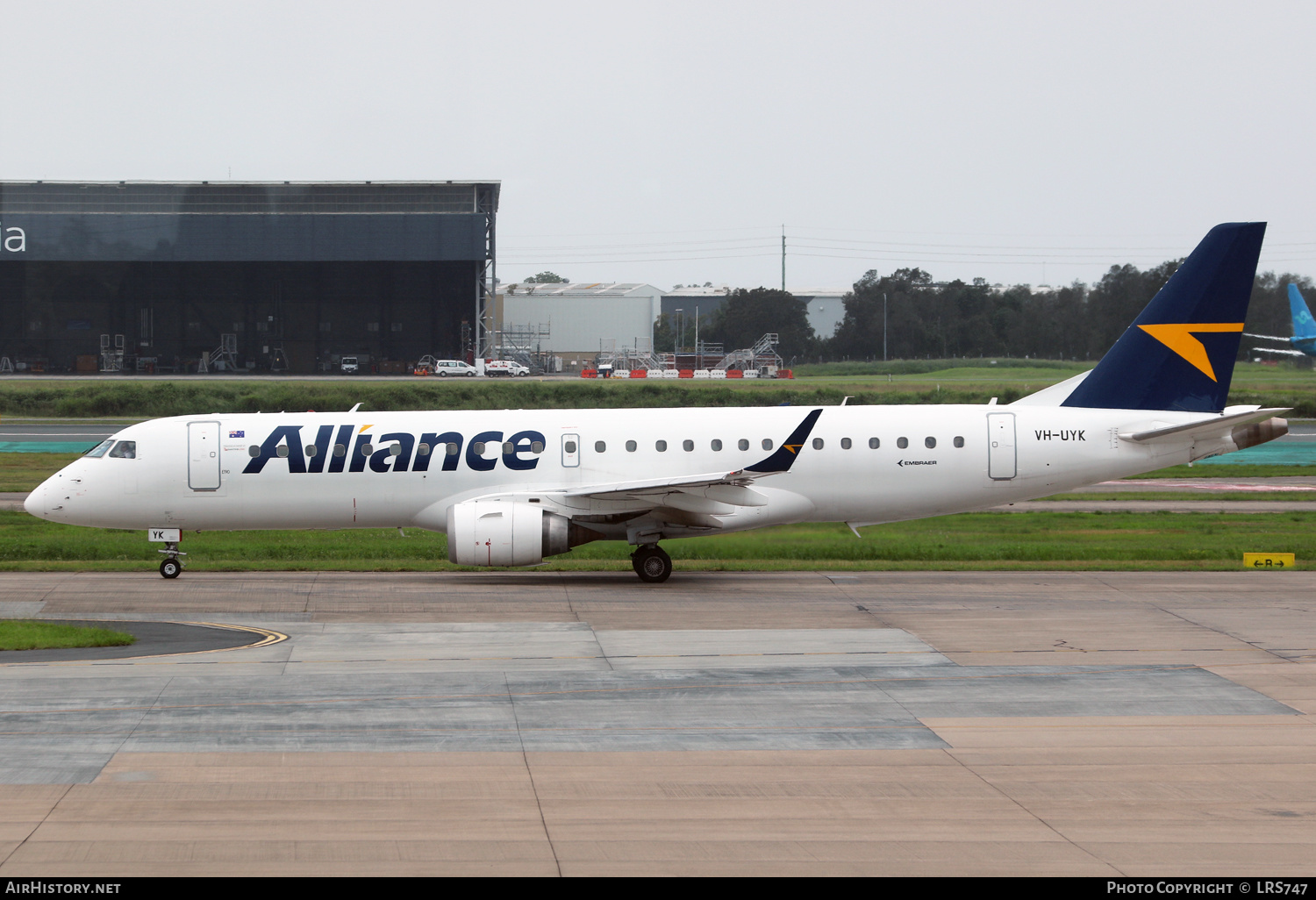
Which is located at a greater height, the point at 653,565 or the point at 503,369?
the point at 503,369

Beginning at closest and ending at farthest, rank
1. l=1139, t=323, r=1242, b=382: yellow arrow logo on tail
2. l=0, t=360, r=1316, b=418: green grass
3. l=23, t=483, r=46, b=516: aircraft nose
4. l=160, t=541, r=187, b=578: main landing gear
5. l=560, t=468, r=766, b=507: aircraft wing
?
l=560, t=468, r=766, b=507: aircraft wing → l=23, t=483, r=46, b=516: aircraft nose → l=160, t=541, r=187, b=578: main landing gear → l=1139, t=323, r=1242, b=382: yellow arrow logo on tail → l=0, t=360, r=1316, b=418: green grass

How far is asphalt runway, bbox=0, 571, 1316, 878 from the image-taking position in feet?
34.9

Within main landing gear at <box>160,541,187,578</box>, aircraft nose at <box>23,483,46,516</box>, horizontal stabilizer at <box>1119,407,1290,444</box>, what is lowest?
main landing gear at <box>160,541,187,578</box>

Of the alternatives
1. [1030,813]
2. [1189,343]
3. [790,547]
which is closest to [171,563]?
[790,547]

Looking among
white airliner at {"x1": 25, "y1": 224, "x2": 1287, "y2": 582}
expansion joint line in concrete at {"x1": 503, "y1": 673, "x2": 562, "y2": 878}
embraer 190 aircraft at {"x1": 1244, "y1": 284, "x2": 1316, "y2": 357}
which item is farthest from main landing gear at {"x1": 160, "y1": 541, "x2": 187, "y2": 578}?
embraer 190 aircraft at {"x1": 1244, "y1": 284, "x2": 1316, "y2": 357}

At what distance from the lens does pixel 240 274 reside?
358 feet

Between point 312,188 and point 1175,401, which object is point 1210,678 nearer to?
point 1175,401

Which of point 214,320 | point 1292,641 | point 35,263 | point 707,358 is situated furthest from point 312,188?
point 1292,641

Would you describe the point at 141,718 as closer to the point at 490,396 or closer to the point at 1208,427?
the point at 1208,427

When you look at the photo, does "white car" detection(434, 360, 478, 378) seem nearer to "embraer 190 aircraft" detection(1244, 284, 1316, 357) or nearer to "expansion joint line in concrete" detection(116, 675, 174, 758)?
"embraer 190 aircraft" detection(1244, 284, 1316, 357)

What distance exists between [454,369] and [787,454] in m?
78.4

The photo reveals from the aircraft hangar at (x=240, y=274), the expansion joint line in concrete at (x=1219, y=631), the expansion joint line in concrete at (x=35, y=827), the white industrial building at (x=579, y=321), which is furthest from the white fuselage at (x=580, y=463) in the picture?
the white industrial building at (x=579, y=321)

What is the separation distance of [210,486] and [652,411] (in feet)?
30.9

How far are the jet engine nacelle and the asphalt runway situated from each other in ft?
3.20
